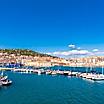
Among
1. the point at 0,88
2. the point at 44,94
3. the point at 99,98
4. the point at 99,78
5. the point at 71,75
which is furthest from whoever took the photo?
the point at 71,75

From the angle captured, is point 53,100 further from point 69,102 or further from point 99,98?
point 99,98

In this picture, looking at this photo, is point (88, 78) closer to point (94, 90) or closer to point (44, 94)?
point (94, 90)

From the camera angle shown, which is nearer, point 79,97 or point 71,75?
point 79,97

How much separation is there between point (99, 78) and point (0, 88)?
194 ft

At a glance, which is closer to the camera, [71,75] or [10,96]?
[10,96]

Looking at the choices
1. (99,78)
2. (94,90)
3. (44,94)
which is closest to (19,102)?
(44,94)

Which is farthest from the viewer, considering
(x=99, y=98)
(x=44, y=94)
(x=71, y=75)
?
(x=71, y=75)

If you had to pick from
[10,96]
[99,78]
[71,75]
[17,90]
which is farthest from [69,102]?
[71,75]

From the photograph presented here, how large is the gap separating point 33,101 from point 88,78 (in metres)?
75.2

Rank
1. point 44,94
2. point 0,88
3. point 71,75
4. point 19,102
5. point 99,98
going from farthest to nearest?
1. point 71,75
2. point 0,88
3. point 44,94
4. point 99,98
5. point 19,102

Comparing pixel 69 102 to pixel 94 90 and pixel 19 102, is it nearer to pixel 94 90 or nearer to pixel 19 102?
pixel 19 102

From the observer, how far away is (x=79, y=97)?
310 feet

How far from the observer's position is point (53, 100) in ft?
295

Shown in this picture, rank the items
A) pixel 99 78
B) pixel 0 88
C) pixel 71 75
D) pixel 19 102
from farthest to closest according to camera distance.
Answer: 1. pixel 71 75
2. pixel 99 78
3. pixel 0 88
4. pixel 19 102
